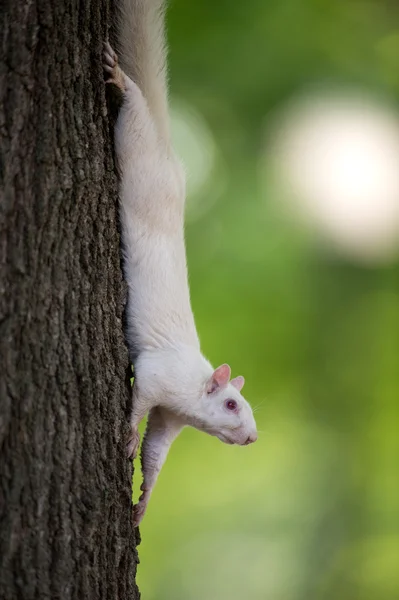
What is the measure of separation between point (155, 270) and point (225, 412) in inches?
28.9

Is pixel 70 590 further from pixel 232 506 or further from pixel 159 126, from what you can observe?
pixel 232 506

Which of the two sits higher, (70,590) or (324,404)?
(324,404)

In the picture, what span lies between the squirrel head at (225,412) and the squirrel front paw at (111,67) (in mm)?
1273

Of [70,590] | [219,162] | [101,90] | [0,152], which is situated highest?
[219,162]

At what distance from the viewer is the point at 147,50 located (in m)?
3.20

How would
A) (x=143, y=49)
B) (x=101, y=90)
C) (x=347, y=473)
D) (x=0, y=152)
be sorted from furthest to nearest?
1. (x=347, y=473)
2. (x=143, y=49)
3. (x=101, y=90)
4. (x=0, y=152)

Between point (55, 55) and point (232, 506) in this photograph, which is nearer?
point (55, 55)

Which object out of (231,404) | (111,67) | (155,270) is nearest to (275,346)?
(231,404)

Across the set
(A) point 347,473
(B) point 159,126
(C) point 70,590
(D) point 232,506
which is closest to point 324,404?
(A) point 347,473

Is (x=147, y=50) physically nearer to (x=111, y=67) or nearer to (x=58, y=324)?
(x=111, y=67)

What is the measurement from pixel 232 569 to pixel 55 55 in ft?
25.2

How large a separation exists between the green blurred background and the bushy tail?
463 cm

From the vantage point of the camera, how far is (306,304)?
930cm

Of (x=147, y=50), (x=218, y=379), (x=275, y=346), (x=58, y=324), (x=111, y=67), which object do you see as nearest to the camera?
(x=58, y=324)
